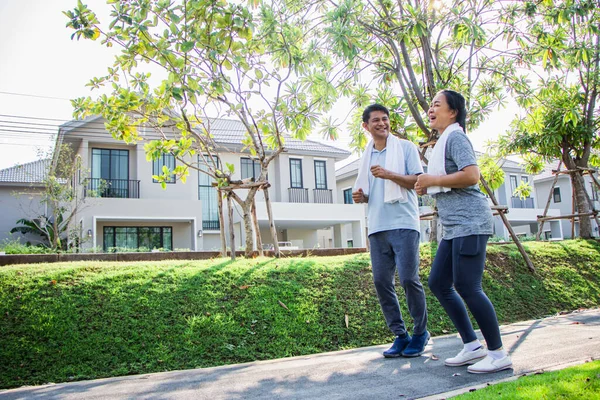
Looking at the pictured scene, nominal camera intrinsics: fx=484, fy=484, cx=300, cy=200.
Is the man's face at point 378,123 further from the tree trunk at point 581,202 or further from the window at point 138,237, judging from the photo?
the window at point 138,237

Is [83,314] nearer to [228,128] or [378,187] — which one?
[378,187]

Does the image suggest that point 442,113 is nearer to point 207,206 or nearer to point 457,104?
point 457,104

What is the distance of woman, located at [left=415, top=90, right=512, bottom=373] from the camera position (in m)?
3.00

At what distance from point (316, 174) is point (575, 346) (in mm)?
18289

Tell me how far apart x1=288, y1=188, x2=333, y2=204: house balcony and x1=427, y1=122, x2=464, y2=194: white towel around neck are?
17.7 metres

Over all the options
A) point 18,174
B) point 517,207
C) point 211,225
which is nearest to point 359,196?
point 211,225

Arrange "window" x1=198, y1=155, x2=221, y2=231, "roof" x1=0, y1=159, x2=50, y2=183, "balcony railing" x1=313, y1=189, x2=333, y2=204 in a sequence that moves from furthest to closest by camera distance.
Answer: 1. "roof" x1=0, y1=159, x2=50, y2=183
2. "balcony railing" x1=313, y1=189, x2=333, y2=204
3. "window" x1=198, y1=155, x2=221, y2=231

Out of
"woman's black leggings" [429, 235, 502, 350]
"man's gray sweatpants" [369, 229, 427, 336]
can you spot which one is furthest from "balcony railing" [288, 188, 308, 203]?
"woman's black leggings" [429, 235, 502, 350]

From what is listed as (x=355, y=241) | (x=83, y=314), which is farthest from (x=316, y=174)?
(x=83, y=314)

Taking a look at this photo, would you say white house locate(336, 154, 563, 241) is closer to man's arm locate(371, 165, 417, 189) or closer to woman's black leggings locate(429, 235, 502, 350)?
man's arm locate(371, 165, 417, 189)

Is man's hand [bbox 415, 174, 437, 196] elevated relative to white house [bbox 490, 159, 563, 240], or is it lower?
lower

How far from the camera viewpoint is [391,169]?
3691mm

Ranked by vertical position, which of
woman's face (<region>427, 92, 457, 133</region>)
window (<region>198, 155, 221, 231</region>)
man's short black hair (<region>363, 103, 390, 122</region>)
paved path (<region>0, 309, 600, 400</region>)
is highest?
window (<region>198, 155, 221, 231</region>)

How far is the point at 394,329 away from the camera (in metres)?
3.71
